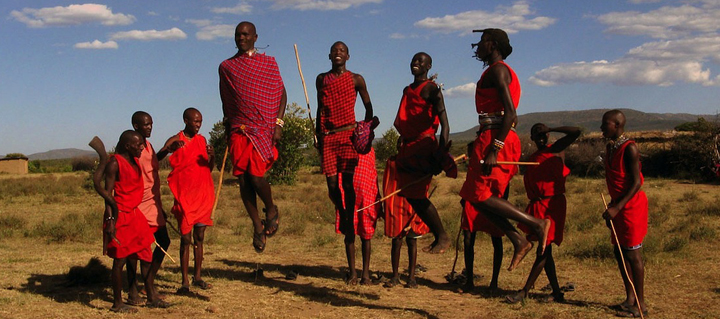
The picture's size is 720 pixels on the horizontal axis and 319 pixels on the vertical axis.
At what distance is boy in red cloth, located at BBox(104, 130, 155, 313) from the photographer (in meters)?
6.14

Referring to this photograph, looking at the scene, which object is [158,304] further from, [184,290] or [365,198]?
[365,198]

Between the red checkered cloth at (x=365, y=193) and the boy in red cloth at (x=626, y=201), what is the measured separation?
270cm

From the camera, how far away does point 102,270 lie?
25.7ft

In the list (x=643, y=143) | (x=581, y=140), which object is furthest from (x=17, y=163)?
(x=643, y=143)

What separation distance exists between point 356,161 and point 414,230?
1047mm

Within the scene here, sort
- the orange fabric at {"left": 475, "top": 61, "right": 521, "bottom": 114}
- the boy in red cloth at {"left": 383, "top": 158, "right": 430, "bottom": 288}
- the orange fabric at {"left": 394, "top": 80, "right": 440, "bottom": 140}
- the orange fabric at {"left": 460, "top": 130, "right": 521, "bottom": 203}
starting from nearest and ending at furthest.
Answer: the orange fabric at {"left": 460, "top": 130, "right": 521, "bottom": 203} < the orange fabric at {"left": 475, "top": 61, "right": 521, "bottom": 114} < the orange fabric at {"left": 394, "top": 80, "right": 440, "bottom": 140} < the boy in red cloth at {"left": 383, "top": 158, "right": 430, "bottom": 288}

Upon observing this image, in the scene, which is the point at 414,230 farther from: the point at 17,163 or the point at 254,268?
the point at 17,163

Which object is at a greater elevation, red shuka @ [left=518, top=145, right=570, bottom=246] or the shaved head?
the shaved head

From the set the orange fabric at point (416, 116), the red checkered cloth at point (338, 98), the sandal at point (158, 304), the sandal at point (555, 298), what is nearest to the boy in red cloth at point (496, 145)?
the orange fabric at point (416, 116)

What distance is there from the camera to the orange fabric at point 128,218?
20.4 ft

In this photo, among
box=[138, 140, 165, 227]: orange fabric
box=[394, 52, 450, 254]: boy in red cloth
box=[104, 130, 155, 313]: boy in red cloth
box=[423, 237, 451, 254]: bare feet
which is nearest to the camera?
box=[104, 130, 155, 313]: boy in red cloth

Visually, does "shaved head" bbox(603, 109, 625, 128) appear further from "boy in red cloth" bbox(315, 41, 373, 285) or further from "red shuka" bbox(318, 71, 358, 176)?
"red shuka" bbox(318, 71, 358, 176)

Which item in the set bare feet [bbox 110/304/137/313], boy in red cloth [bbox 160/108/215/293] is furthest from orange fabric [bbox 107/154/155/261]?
boy in red cloth [bbox 160/108/215/293]

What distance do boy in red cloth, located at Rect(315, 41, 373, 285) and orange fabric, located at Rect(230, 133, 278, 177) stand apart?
106 cm
